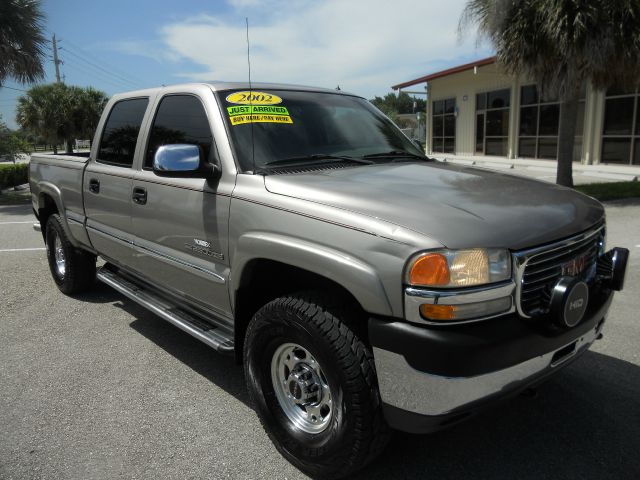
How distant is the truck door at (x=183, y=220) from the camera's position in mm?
3021

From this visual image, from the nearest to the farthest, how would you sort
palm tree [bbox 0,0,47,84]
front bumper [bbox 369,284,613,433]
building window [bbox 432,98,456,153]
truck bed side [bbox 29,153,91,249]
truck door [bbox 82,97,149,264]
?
front bumper [bbox 369,284,613,433] → truck door [bbox 82,97,149,264] → truck bed side [bbox 29,153,91,249] → palm tree [bbox 0,0,47,84] → building window [bbox 432,98,456,153]

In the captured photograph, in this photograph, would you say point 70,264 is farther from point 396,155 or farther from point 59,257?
point 396,155

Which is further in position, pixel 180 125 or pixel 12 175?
pixel 12 175

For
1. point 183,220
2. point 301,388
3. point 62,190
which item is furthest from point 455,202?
point 62,190

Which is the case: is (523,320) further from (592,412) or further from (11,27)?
(11,27)

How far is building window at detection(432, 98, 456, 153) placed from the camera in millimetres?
26138

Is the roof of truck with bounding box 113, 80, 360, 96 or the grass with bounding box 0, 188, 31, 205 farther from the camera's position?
the grass with bounding box 0, 188, 31, 205

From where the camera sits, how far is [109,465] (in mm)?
2715

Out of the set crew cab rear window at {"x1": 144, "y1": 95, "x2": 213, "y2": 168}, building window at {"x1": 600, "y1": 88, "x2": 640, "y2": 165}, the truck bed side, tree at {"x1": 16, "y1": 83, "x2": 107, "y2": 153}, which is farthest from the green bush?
building window at {"x1": 600, "y1": 88, "x2": 640, "y2": 165}

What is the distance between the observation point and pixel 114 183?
13.4 ft

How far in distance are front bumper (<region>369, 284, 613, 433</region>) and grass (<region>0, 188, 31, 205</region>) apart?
51.7 ft

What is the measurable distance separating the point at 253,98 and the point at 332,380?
1899 mm

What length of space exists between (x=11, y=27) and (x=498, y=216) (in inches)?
681

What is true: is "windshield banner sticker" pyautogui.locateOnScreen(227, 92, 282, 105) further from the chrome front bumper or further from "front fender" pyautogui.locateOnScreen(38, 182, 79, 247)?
"front fender" pyautogui.locateOnScreen(38, 182, 79, 247)
